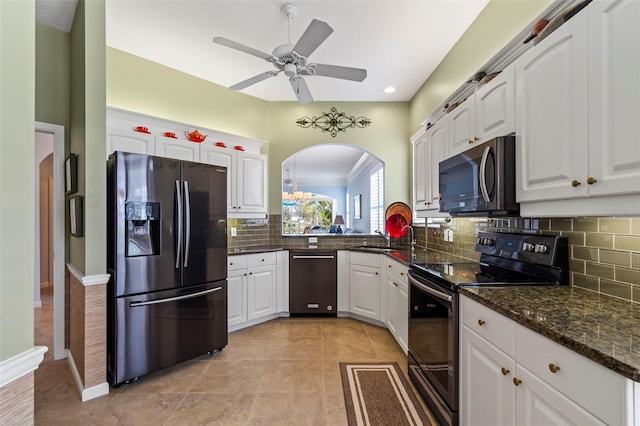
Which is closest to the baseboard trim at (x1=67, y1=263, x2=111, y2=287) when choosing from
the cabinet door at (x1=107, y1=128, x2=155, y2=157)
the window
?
the cabinet door at (x1=107, y1=128, x2=155, y2=157)

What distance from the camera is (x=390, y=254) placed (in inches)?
126

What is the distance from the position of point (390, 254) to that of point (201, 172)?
6.53 feet

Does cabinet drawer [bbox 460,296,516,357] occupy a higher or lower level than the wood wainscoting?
higher

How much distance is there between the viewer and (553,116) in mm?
1354

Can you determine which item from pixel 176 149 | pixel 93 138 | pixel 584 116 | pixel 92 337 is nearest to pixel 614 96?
pixel 584 116

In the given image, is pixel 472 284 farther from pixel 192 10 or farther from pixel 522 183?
pixel 192 10

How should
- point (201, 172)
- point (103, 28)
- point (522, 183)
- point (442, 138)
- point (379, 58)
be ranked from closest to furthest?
point (522, 183) → point (103, 28) → point (442, 138) → point (201, 172) → point (379, 58)

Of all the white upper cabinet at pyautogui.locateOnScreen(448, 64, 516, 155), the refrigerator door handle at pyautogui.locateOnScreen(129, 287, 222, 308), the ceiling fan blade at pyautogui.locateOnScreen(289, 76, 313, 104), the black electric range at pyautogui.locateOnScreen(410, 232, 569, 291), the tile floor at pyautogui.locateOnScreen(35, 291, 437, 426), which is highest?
the ceiling fan blade at pyautogui.locateOnScreen(289, 76, 313, 104)

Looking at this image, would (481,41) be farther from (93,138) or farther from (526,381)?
(93,138)

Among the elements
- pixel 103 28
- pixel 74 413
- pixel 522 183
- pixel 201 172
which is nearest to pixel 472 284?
pixel 522 183

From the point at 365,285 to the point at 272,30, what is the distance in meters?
2.79

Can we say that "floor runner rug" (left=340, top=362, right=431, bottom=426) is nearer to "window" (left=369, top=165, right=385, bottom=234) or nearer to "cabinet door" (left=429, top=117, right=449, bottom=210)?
"cabinet door" (left=429, top=117, right=449, bottom=210)

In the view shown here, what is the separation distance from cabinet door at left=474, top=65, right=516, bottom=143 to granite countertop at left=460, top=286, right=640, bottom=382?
0.85 m

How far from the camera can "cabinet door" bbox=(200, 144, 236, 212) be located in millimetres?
3459
